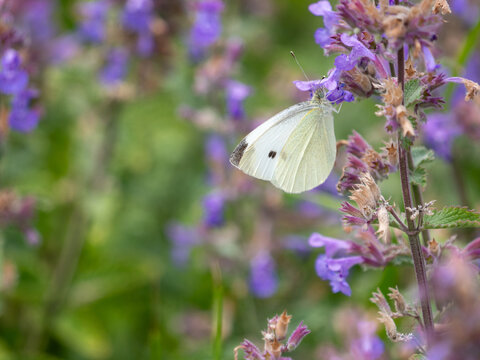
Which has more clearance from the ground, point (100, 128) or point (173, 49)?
point (173, 49)

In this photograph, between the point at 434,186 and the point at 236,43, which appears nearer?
the point at 236,43

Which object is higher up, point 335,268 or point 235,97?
point 335,268

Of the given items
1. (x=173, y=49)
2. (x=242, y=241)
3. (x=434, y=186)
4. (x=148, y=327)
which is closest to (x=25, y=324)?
(x=148, y=327)

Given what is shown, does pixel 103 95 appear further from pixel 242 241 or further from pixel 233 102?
pixel 242 241

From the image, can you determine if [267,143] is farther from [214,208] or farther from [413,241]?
[214,208]

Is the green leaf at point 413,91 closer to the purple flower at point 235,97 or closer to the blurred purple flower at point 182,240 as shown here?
the purple flower at point 235,97

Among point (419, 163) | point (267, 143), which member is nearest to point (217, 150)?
point (267, 143)

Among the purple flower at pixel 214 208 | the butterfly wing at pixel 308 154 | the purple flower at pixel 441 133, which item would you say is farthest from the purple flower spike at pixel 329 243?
the purple flower at pixel 214 208
